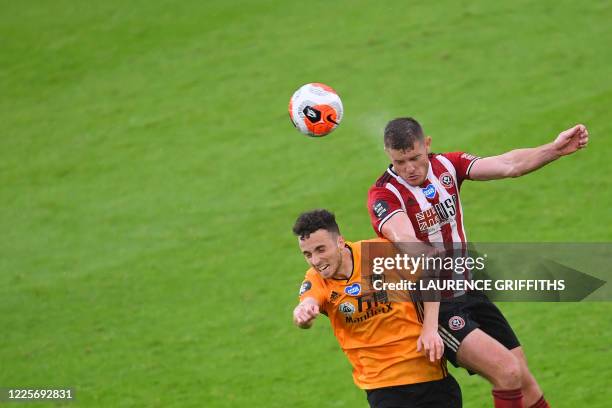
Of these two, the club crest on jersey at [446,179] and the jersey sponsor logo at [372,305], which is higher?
the club crest on jersey at [446,179]

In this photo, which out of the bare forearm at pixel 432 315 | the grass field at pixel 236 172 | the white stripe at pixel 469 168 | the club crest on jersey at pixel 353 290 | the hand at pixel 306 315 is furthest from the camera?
the grass field at pixel 236 172

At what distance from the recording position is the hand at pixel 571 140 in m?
6.85

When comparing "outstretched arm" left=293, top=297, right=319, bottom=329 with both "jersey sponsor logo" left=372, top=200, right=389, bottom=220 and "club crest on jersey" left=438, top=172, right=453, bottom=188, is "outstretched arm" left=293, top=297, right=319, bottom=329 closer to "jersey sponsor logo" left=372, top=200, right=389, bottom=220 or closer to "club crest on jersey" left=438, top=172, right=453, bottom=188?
"jersey sponsor logo" left=372, top=200, right=389, bottom=220

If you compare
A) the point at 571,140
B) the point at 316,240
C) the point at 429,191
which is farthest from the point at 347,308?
the point at 571,140

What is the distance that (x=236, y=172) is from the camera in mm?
15672

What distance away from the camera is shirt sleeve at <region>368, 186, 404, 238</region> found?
22.7 ft

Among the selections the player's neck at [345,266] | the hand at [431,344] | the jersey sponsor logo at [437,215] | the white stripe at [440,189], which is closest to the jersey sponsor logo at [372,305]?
the player's neck at [345,266]

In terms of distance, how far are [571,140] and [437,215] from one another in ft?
3.37

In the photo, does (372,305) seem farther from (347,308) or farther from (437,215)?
(437,215)

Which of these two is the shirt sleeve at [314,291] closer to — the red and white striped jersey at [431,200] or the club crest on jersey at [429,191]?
the red and white striped jersey at [431,200]

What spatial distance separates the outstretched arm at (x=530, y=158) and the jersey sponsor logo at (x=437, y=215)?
0.26m

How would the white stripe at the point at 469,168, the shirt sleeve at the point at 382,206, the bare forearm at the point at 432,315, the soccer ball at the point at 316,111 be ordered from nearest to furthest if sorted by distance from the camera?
the bare forearm at the point at 432,315 < the shirt sleeve at the point at 382,206 < the white stripe at the point at 469,168 < the soccer ball at the point at 316,111

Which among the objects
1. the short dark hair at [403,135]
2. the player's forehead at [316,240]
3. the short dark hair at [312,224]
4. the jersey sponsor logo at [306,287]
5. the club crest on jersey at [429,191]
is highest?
the short dark hair at [403,135]

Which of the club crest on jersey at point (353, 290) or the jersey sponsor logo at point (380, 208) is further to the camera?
the jersey sponsor logo at point (380, 208)
